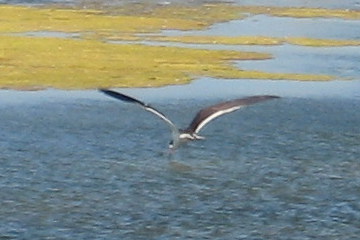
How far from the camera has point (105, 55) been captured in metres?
35.0

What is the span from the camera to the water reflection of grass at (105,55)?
1192 inches

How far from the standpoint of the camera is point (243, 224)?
1548 cm

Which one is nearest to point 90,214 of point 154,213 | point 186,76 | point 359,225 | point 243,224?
point 154,213

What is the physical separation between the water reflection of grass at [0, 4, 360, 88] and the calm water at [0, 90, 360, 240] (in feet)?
13.9

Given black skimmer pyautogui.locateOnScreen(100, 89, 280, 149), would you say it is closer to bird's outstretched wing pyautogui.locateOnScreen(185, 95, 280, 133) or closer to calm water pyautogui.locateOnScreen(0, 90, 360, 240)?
bird's outstretched wing pyautogui.locateOnScreen(185, 95, 280, 133)

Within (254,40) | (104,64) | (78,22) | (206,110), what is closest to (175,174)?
(206,110)

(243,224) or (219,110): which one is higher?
(219,110)

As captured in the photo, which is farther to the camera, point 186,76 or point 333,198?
point 186,76

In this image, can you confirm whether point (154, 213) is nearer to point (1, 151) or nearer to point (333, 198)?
point (333, 198)

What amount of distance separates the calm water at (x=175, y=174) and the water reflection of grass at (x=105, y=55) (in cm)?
423

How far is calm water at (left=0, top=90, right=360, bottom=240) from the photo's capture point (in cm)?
1539

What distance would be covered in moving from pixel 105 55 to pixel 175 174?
16.8m

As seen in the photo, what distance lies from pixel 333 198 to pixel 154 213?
279cm

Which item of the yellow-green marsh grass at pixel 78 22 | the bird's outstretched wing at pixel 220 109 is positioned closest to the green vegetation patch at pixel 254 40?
the yellow-green marsh grass at pixel 78 22
